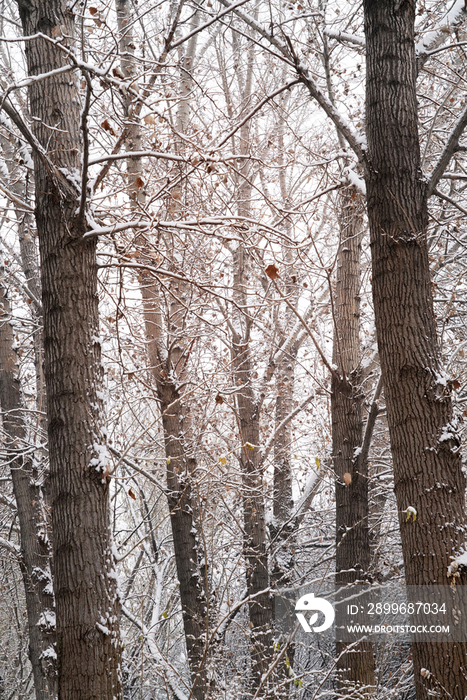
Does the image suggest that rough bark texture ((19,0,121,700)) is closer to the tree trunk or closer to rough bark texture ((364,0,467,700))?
rough bark texture ((364,0,467,700))

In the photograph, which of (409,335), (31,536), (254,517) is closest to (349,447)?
(254,517)

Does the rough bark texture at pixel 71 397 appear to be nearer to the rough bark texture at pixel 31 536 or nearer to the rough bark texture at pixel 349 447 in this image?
the rough bark texture at pixel 349 447

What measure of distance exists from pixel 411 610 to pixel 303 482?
307 inches

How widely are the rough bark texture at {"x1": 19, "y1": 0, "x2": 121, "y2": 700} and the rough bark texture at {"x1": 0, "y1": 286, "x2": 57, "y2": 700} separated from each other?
348cm

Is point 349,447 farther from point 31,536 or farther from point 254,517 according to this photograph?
point 31,536

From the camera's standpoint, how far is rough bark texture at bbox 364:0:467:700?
10.4ft

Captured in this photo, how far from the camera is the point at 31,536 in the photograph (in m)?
6.80

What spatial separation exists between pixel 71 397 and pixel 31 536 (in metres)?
4.36

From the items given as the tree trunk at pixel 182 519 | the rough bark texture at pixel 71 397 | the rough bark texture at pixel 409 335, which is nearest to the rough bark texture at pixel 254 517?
the tree trunk at pixel 182 519

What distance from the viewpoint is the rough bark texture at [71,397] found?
2.96m

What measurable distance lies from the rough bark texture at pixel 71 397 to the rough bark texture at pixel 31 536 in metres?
3.48

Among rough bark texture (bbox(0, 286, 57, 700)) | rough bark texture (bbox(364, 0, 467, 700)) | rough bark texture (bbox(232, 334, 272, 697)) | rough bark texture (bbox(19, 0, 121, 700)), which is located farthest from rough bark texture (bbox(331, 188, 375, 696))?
rough bark texture (bbox(0, 286, 57, 700))

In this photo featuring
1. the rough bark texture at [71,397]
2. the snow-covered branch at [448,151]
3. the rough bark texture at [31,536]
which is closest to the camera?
the rough bark texture at [71,397]

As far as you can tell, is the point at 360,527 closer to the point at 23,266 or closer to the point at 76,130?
the point at 76,130
